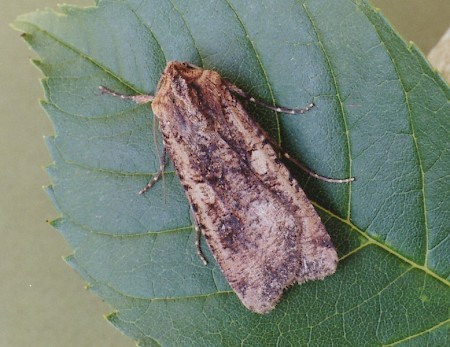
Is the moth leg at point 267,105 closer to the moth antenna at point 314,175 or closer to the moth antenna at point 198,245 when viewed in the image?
the moth antenna at point 314,175

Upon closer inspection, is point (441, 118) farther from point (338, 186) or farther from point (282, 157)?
point (282, 157)

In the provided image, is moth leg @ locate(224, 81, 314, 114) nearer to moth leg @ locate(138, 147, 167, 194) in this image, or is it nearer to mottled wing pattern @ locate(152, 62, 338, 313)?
mottled wing pattern @ locate(152, 62, 338, 313)

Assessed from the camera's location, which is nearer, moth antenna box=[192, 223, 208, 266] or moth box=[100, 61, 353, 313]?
moth box=[100, 61, 353, 313]

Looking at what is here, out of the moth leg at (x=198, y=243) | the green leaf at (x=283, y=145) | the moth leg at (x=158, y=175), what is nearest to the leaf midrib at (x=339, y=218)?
the green leaf at (x=283, y=145)

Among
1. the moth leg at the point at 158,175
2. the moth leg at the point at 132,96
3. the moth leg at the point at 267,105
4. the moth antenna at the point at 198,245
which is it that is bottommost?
the moth antenna at the point at 198,245

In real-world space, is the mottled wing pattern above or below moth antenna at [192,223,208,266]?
above

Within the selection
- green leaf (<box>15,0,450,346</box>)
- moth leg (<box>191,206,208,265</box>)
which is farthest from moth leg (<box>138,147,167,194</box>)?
moth leg (<box>191,206,208,265</box>)

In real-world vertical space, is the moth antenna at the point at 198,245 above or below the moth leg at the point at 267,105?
below
